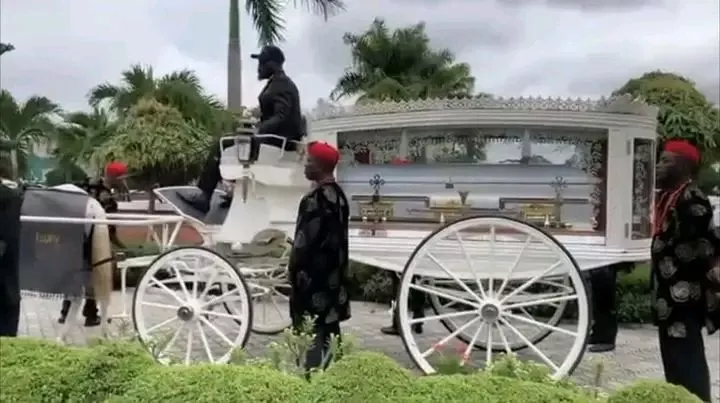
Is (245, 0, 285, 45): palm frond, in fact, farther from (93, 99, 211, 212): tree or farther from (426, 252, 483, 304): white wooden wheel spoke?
(426, 252, 483, 304): white wooden wheel spoke

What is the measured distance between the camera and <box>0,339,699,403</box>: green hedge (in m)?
2.25

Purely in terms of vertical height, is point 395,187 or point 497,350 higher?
point 395,187

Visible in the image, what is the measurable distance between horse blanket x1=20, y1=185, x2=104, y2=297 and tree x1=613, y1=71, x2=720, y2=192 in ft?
28.6

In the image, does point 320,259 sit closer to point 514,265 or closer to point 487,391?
point 514,265

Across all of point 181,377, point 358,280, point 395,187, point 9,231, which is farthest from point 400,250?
point 358,280

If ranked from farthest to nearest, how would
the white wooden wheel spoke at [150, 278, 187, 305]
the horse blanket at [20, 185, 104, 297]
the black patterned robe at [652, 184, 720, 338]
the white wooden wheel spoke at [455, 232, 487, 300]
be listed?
the horse blanket at [20, 185, 104, 297]
the white wooden wheel spoke at [150, 278, 187, 305]
the white wooden wheel spoke at [455, 232, 487, 300]
the black patterned robe at [652, 184, 720, 338]

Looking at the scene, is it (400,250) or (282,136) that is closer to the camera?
(400,250)

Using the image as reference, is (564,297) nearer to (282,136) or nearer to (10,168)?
(282,136)

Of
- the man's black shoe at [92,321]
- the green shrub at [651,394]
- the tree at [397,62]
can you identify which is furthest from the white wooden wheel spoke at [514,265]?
the tree at [397,62]

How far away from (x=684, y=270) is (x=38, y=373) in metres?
3.29

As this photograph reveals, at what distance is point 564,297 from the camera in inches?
215

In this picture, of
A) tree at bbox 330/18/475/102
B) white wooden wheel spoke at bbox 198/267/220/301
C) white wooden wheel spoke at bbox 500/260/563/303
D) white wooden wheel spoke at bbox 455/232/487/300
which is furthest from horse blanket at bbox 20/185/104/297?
tree at bbox 330/18/475/102

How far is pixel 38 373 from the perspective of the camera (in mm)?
2504

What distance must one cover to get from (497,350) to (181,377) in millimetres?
4614
